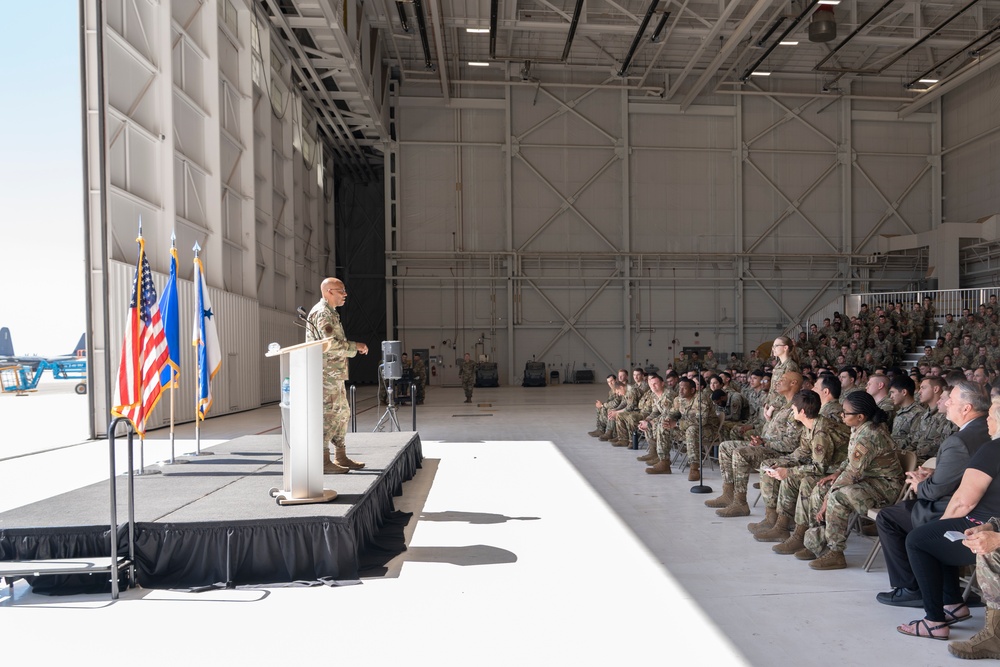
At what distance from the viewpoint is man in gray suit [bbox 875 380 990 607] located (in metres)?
3.42

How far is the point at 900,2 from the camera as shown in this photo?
20.0 metres

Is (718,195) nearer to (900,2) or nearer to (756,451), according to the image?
(900,2)

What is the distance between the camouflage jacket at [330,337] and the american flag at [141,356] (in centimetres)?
142

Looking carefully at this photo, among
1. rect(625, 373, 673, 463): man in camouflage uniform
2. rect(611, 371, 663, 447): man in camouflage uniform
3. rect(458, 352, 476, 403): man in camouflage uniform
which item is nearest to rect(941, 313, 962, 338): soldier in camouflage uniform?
rect(611, 371, 663, 447): man in camouflage uniform

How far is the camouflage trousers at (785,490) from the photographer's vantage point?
15.9ft

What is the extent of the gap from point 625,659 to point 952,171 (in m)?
29.3

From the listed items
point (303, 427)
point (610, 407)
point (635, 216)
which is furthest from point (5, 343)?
point (303, 427)

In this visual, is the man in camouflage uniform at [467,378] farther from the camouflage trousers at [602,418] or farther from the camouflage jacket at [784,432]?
the camouflage jacket at [784,432]

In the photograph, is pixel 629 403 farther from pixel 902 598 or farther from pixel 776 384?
pixel 902 598

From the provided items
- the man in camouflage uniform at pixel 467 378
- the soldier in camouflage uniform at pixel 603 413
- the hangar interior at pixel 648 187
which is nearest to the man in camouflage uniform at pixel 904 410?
the soldier in camouflage uniform at pixel 603 413

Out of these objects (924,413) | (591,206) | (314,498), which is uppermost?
(591,206)

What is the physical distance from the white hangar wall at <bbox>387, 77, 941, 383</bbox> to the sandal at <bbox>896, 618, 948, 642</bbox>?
21727mm

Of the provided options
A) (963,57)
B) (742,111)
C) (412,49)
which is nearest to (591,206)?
(742,111)

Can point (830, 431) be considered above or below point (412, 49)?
below
